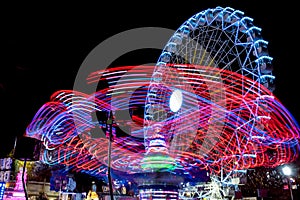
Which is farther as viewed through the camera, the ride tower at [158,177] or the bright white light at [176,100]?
the bright white light at [176,100]

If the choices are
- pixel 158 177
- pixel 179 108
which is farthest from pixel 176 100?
pixel 158 177

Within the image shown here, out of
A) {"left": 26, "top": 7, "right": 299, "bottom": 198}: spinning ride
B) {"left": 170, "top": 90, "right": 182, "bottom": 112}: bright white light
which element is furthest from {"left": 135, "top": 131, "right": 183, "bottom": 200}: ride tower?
{"left": 170, "top": 90, "right": 182, "bottom": 112}: bright white light

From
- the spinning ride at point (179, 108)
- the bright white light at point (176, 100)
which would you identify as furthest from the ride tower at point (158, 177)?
the bright white light at point (176, 100)

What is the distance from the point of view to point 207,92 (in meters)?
17.3

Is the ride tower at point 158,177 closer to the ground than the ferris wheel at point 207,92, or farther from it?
closer to the ground

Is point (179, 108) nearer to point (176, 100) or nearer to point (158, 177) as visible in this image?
point (176, 100)

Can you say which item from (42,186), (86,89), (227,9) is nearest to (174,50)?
(227,9)

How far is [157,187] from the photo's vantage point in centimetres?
1501

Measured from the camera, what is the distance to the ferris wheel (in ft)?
56.9

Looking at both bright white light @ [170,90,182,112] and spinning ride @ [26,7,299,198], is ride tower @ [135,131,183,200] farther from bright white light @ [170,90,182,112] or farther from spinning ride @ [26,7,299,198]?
bright white light @ [170,90,182,112]

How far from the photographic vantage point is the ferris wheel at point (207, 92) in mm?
17328

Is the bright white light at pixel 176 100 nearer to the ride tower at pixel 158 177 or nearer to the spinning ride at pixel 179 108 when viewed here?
the spinning ride at pixel 179 108

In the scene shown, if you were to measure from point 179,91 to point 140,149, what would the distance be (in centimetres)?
447

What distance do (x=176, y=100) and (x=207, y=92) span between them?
7.87ft
